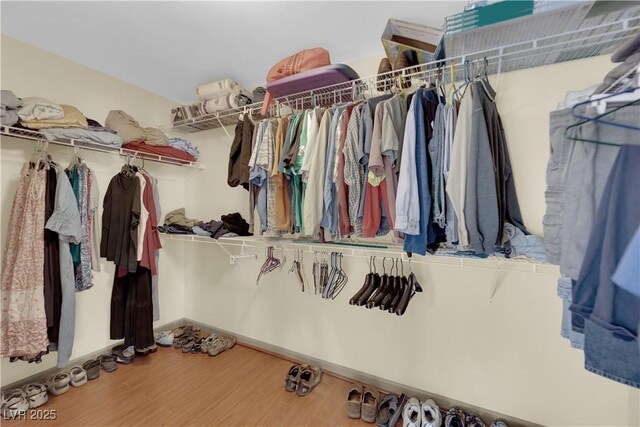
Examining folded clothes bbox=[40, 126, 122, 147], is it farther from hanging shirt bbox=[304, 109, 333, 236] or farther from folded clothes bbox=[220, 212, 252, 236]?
hanging shirt bbox=[304, 109, 333, 236]

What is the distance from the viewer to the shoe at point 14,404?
4.87ft

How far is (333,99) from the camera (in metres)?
1.68

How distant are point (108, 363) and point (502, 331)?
9.04 feet

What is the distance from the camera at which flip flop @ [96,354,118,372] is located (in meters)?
1.95

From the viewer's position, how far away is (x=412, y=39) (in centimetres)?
130

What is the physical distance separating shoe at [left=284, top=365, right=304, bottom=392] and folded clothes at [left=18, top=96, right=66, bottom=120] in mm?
2276

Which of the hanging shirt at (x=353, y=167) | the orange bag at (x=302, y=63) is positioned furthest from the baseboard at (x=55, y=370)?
the orange bag at (x=302, y=63)

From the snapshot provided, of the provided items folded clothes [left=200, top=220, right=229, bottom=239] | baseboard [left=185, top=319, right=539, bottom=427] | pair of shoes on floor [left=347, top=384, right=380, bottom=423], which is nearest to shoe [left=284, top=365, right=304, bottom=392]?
baseboard [left=185, top=319, right=539, bottom=427]

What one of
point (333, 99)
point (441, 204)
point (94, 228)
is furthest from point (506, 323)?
point (94, 228)

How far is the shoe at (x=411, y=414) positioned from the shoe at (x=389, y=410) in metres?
0.04

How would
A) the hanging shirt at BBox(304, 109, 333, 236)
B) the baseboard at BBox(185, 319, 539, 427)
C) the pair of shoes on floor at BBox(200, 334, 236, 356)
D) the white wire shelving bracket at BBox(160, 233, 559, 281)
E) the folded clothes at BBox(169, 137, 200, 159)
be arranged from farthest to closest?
the folded clothes at BBox(169, 137, 200, 159)
the pair of shoes on floor at BBox(200, 334, 236, 356)
the baseboard at BBox(185, 319, 539, 427)
the hanging shirt at BBox(304, 109, 333, 236)
the white wire shelving bracket at BBox(160, 233, 559, 281)

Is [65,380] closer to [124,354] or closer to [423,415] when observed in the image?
[124,354]

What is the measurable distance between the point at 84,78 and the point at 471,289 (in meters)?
3.17

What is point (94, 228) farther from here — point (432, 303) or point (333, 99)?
point (432, 303)
